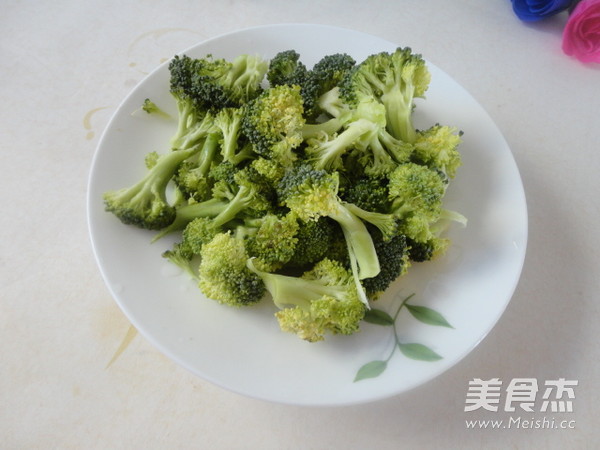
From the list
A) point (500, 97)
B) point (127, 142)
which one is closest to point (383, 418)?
point (127, 142)

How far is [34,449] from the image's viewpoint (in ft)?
4.04

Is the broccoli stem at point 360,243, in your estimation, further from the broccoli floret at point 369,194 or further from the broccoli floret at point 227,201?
the broccoli floret at point 227,201

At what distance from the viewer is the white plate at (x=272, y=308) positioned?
1.07 metres

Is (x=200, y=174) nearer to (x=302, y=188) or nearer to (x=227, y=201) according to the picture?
(x=227, y=201)

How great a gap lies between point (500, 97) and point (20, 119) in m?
1.81

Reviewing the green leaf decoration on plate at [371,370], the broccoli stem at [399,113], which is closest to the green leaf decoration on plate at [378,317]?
the green leaf decoration on plate at [371,370]

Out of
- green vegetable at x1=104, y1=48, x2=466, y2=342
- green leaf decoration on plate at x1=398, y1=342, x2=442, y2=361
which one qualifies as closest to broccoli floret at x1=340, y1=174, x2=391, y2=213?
green vegetable at x1=104, y1=48, x2=466, y2=342

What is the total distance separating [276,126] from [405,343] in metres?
0.61

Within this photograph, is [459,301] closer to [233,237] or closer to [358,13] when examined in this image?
[233,237]

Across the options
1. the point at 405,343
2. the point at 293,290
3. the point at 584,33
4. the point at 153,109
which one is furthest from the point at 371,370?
the point at 584,33

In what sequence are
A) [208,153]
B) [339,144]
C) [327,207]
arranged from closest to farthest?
[327,207] < [339,144] < [208,153]

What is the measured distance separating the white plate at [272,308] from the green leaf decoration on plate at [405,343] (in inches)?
0.5

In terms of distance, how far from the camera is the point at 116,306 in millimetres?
1414

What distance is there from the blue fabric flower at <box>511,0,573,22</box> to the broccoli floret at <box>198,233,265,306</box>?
162 cm
